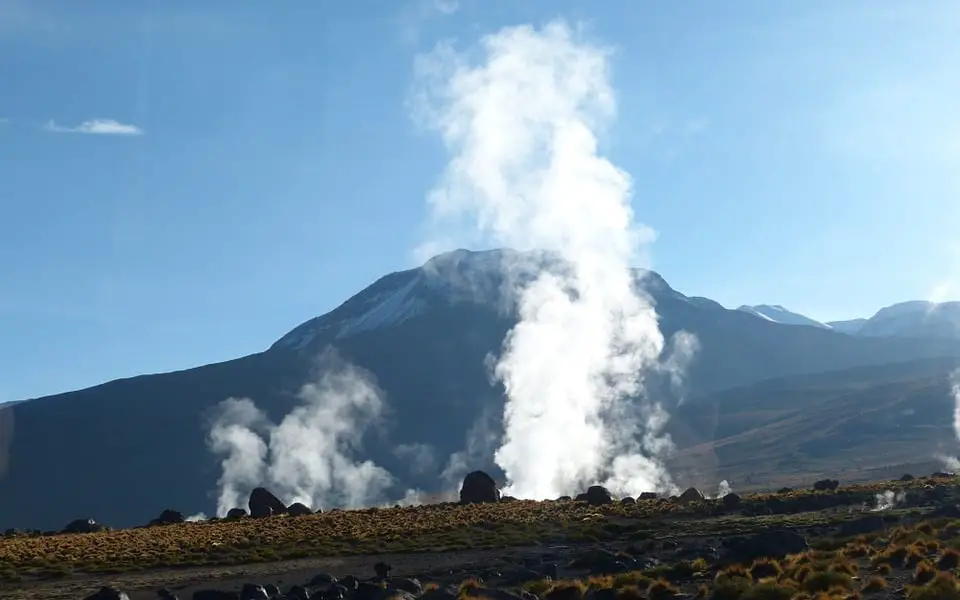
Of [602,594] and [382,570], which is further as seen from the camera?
[382,570]

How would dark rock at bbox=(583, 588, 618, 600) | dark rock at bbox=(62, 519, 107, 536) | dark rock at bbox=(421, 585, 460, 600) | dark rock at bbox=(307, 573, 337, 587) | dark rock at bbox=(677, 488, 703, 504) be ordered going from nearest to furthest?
dark rock at bbox=(583, 588, 618, 600), dark rock at bbox=(421, 585, 460, 600), dark rock at bbox=(307, 573, 337, 587), dark rock at bbox=(677, 488, 703, 504), dark rock at bbox=(62, 519, 107, 536)

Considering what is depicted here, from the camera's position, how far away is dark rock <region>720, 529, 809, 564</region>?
2616 centimetres

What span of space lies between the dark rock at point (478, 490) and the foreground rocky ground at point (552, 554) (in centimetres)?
1437

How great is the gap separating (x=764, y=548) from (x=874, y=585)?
23.8ft

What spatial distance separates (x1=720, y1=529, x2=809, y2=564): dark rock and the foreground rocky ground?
2.3 inches

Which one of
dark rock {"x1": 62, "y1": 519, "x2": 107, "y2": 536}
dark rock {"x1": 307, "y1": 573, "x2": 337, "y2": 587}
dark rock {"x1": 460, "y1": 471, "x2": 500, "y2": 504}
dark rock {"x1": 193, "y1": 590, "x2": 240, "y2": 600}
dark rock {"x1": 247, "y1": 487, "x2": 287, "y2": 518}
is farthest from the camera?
dark rock {"x1": 460, "y1": 471, "x2": 500, "y2": 504}

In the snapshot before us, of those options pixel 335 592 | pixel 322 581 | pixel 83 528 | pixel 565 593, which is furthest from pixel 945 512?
pixel 83 528

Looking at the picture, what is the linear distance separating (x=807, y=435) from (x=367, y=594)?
180694 mm

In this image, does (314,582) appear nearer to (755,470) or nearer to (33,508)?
(755,470)

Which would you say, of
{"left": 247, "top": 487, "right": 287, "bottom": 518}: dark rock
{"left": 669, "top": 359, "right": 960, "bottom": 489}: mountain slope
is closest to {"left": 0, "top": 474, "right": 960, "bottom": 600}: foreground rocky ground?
{"left": 247, "top": 487, "right": 287, "bottom": 518}: dark rock

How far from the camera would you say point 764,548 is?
26766 mm

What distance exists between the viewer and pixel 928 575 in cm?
1992

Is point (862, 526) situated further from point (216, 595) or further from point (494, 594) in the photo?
point (216, 595)

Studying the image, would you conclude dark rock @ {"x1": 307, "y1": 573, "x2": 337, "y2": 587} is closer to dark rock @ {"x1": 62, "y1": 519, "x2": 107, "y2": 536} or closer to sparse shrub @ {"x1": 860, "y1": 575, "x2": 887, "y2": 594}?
sparse shrub @ {"x1": 860, "y1": 575, "x2": 887, "y2": 594}
